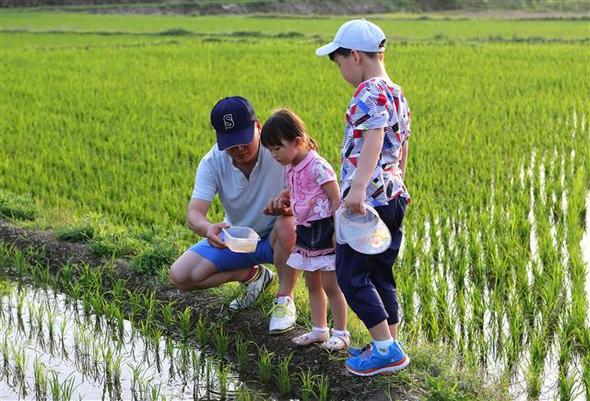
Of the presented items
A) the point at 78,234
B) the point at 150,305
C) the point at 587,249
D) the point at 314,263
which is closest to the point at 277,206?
the point at 314,263

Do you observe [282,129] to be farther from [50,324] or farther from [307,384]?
[50,324]

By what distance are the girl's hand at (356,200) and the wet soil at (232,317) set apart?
62cm

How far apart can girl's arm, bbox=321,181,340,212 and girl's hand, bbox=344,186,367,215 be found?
272 mm

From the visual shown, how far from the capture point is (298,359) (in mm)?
3309

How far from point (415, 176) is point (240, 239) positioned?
10.2ft

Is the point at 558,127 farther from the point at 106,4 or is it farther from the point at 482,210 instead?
the point at 106,4

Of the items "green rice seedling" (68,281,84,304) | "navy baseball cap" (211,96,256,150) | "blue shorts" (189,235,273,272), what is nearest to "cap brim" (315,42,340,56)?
"navy baseball cap" (211,96,256,150)

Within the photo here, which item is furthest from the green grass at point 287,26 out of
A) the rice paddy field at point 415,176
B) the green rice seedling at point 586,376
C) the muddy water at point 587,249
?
the green rice seedling at point 586,376

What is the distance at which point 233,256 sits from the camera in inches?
145

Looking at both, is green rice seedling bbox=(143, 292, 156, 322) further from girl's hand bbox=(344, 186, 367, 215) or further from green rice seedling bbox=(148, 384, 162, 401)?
girl's hand bbox=(344, 186, 367, 215)

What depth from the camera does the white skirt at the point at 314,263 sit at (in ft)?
10.4

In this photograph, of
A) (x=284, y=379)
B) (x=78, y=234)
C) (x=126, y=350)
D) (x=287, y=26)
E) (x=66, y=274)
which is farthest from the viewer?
(x=287, y=26)

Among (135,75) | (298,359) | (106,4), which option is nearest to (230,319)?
(298,359)

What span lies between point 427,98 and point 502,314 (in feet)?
21.5
